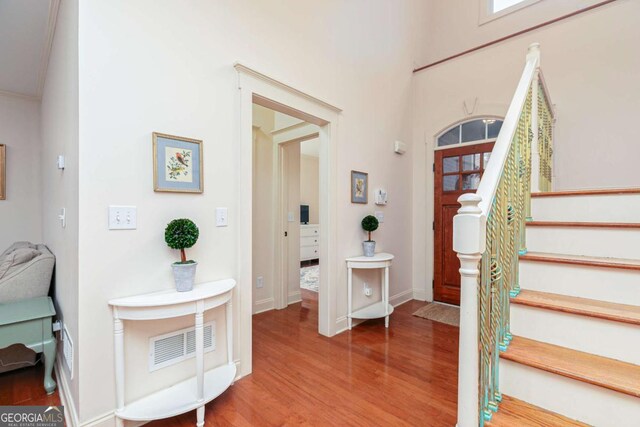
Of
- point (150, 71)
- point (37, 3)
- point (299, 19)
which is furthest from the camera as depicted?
point (299, 19)

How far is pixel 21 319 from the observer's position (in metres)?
1.83

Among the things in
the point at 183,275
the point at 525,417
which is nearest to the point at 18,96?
the point at 183,275

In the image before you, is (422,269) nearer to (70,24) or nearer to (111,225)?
(111,225)

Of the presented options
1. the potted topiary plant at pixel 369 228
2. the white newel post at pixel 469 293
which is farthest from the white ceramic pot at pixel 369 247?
the white newel post at pixel 469 293

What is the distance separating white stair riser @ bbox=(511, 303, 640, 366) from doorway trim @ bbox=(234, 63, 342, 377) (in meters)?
1.67

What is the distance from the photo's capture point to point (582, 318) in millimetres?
1277

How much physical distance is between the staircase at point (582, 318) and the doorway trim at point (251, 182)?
1606 mm

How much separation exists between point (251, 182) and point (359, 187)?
1.38m

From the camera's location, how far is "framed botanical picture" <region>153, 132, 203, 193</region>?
1733mm

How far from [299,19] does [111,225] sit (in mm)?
2262

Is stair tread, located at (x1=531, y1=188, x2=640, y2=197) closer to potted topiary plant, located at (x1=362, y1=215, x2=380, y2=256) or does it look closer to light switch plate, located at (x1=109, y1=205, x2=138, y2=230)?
potted topiary plant, located at (x1=362, y1=215, x2=380, y2=256)

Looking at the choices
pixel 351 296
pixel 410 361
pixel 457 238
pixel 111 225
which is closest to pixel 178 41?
pixel 111 225

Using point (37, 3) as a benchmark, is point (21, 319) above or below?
below

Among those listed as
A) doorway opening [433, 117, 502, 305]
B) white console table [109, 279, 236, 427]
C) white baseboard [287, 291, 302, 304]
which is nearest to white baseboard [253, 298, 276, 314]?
white baseboard [287, 291, 302, 304]
